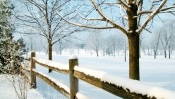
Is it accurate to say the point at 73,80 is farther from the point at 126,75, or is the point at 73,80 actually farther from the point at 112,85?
the point at 126,75

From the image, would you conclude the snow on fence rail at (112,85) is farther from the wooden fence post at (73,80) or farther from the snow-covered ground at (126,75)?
the snow-covered ground at (126,75)

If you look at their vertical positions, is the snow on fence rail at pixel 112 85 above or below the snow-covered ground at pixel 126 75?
above

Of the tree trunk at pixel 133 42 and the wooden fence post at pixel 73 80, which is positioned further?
the tree trunk at pixel 133 42

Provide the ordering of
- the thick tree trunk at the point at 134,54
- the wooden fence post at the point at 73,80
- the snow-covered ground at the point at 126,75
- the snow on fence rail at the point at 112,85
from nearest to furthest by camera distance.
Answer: the snow on fence rail at the point at 112,85
the wooden fence post at the point at 73,80
the thick tree trunk at the point at 134,54
the snow-covered ground at the point at 126,75

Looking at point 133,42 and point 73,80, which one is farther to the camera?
point 133,42

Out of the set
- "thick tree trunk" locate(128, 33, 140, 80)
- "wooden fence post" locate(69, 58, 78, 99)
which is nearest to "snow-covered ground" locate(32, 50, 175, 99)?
"thick tree trunk" locate(128, 33, 140, 80)

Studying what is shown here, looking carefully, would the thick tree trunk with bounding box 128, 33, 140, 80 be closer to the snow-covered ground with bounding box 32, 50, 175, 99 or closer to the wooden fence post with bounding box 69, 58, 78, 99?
the wooden fence post with bounding box 69, 58, 78, 99

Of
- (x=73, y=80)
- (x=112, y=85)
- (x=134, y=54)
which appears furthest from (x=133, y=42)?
(x=112, y=85)

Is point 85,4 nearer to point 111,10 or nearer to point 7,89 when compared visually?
point 111,10

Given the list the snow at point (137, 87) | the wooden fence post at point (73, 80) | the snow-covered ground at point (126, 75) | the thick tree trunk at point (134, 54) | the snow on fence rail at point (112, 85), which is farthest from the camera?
the snow-covered ground at point (126, 75)

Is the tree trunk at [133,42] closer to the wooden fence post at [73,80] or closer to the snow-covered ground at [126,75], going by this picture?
the wooden fence post at [73,80]

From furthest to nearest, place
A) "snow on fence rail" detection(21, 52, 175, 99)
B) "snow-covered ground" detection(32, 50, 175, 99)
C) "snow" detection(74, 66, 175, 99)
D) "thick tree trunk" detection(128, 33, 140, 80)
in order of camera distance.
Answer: "snow-covered ground" detection(32, 50, 175, 99), "thick tree trunk" detection(128, 33, 140, 80), "snow on fence rail" detection(21, 52, 175, 99), "snow" detection(74, 66, 175, 99)

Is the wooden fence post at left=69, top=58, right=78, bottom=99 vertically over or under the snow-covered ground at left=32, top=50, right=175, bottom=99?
over

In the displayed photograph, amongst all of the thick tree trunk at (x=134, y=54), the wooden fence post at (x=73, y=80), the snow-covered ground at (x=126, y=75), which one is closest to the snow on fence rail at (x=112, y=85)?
the wooden fence post at (x=73, y=80)
